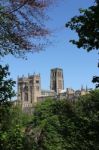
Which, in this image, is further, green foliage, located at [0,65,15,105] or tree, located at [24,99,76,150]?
tree, located at [24,99,76,150]

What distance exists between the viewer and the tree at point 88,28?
44.2 feet

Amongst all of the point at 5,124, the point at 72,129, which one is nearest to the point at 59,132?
the point at 72,129

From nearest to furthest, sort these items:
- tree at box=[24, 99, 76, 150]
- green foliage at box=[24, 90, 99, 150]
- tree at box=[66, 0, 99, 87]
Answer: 1. tree at box=[66, 0, 99, 87]
2. green foliage at box=[24, 90, 99, 150]
3. tree at box=[24, 99, 76, 150]

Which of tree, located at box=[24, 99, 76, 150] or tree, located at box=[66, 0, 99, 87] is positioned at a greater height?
tree, located at box=[66, 0, 99, 87]

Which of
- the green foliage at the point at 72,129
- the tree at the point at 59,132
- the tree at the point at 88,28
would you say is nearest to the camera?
the tree at the point at 88,28

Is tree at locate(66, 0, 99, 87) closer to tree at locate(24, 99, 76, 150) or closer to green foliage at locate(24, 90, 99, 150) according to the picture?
green foliage at locate(24, 90, 99, 150)

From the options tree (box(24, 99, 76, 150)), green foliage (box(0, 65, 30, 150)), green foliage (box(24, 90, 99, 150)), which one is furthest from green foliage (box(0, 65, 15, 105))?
tree (box(24, 99, 76, 150))

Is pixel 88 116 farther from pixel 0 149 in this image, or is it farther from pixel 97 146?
pixel 0 149

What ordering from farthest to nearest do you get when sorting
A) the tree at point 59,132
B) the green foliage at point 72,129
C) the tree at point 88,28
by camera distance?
the tree at point 59,132 < the green foliage at point 72,129 < the tree at point 88,28

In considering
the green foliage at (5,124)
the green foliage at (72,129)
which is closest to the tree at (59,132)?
the green foliage at (72,129)

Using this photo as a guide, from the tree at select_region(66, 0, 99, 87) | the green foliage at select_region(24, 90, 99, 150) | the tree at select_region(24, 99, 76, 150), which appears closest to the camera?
the tree at select_region(66, 0, 99, 87)

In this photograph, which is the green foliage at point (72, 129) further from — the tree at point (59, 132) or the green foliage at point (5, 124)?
the green foliage at point (5, 124)

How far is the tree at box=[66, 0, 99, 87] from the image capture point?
531 inches

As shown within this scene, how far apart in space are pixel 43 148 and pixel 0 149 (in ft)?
128
